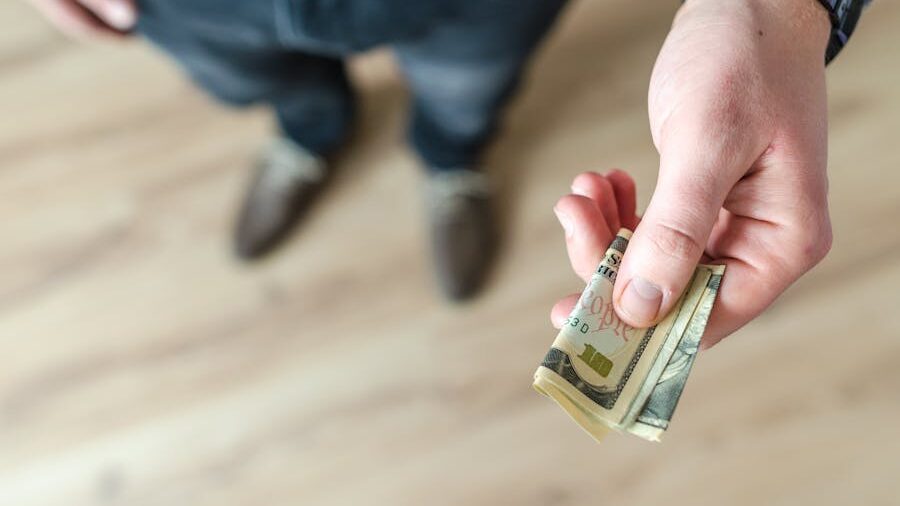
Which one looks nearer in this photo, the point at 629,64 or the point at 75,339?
the point at 75,339

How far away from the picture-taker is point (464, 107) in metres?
0.97

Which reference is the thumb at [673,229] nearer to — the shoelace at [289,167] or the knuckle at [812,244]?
the knuckle at [812,244]

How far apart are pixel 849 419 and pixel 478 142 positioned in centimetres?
68

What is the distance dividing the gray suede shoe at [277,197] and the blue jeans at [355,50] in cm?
7

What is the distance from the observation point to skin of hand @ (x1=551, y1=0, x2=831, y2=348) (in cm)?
48

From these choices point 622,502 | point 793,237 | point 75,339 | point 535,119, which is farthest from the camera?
point 535,119

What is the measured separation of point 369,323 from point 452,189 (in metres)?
0.25

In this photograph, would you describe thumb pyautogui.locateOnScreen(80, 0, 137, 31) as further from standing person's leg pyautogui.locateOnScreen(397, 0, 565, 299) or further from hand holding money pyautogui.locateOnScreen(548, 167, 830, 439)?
hand holding money pyautogui.locateOnScreen(548, 167, 830, 439)

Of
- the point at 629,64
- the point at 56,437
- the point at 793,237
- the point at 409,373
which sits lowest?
the point at 56,437

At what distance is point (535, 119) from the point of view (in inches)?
50.3

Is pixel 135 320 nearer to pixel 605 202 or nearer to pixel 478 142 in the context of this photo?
pixel 478 142

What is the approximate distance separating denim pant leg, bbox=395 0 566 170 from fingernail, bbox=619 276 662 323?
0.37 metres

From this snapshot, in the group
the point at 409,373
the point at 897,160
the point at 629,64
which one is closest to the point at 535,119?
the point at 629,64

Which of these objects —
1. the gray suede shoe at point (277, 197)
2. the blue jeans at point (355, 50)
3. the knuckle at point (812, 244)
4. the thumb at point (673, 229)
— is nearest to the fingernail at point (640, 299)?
the thumb at point (673, 229)
